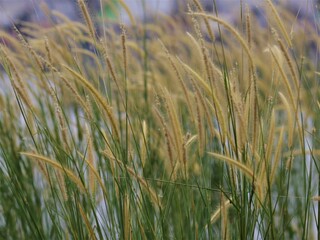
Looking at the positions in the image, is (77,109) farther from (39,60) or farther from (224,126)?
(224,126)

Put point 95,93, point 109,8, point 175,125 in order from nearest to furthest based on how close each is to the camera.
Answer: point 95,93 < point 175,125 < point 109,8

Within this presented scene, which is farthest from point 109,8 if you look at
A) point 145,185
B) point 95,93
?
point 95,93

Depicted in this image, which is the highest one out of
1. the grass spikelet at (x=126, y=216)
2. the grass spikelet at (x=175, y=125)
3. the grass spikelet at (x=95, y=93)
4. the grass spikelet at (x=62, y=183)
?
the grass spikelet at (x=95, y=93)

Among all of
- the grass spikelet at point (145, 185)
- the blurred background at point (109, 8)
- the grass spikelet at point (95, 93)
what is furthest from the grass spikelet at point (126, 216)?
the blurred background at point (109, 8)

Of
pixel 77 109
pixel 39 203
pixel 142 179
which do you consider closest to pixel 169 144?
pixel 142 179

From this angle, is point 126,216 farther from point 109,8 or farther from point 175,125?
point 109,8

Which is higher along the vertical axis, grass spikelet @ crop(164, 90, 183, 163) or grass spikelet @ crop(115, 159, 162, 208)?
grass spikelet @ crop(164, 90, 183, 163)

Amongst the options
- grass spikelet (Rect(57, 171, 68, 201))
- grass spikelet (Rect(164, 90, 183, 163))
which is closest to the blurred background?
grass spikelet (Rect(164, 90, 183, 163))

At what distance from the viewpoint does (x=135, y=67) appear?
120 inches

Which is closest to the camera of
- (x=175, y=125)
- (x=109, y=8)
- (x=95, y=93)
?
(x=95, y=93)

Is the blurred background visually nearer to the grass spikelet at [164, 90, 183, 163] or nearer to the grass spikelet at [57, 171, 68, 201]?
the grass spikelet at [164, 90, 183, 163]

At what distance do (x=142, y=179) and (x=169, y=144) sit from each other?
0.31 ft

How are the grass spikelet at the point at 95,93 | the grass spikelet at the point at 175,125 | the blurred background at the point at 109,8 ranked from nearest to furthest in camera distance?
the grass spikelet at the point at 95,93, the grass spikelet at the point at 175,125, the blurred background at the point at 109,8

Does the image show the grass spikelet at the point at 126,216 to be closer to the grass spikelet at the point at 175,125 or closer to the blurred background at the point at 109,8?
the grass spikelet at the point at 175,125
